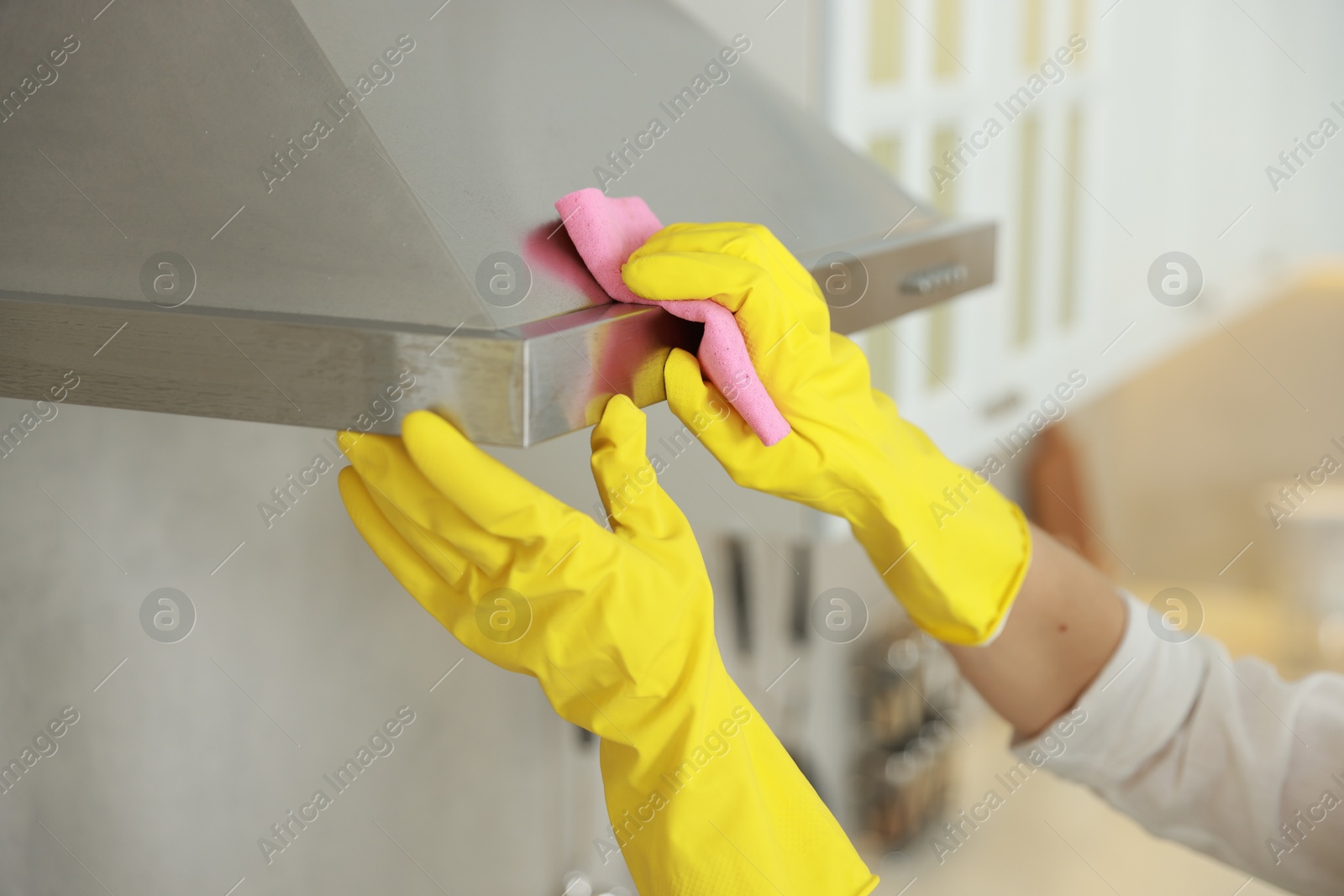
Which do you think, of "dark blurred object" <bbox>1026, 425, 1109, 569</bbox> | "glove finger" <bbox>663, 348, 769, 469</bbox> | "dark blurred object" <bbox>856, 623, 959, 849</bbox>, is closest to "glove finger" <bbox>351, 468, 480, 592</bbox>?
"glove finger" <bbox>663, 348, 769, 469</bbox>

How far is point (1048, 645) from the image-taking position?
824 mm

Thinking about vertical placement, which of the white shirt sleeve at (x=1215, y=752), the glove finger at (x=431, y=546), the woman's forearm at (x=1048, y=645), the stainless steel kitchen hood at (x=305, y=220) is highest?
the stainless steel kitchen hood at (x=305, y=220)

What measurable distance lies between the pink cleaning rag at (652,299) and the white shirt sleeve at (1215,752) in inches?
17.8

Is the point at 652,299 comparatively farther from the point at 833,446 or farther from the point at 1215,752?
the point at 1215,752

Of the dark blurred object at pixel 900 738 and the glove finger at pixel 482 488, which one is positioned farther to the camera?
the dark blurred object at pixel 900 738

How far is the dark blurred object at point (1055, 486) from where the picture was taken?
211 cm

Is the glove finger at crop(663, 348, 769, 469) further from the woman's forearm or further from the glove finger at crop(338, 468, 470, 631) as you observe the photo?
the woman's forearm

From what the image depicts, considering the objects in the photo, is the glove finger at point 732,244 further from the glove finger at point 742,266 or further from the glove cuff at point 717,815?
the glove cuff at point 717,815

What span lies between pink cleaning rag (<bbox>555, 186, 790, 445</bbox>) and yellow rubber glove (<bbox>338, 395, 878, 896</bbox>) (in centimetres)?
5

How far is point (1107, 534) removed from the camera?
2455mm

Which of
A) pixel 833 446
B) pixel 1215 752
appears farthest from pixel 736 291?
pixel 1215 752

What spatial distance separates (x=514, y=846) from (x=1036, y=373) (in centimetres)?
79

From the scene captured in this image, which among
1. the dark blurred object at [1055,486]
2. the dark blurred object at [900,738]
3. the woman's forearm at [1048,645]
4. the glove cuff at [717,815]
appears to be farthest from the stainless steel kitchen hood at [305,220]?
the dark blurred object at [1055,486]

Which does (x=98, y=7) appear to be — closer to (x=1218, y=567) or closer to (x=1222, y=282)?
(x=1222, y=282)
